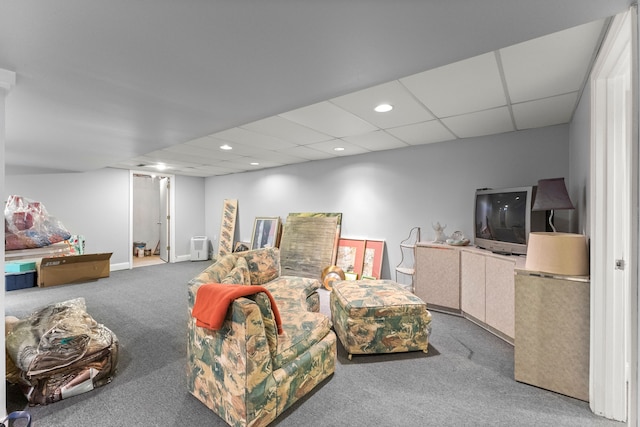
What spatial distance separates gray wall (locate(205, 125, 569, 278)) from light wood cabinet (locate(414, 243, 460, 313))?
1.94 feet

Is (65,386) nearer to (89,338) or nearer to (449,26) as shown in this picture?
(89,338)

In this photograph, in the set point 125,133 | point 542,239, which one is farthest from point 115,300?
point 542,239

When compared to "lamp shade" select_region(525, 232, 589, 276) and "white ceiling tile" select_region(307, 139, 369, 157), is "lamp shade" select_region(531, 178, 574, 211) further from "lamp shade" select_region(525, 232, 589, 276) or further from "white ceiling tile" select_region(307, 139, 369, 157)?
"white ceiling tile" select_region(307, 139, 369, 157)

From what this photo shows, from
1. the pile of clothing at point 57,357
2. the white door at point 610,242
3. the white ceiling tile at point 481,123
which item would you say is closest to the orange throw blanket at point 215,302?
the pile of clothing at point 57,357

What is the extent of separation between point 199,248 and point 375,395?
6530mm

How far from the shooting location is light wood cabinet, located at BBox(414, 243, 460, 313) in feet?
11.5

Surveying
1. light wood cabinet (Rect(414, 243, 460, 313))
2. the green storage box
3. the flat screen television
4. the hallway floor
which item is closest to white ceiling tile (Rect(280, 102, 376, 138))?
the flat screen television

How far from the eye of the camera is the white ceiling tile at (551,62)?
159 centimetres

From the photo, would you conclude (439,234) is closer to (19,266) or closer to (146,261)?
(19,266)

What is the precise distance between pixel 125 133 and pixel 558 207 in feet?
13.5

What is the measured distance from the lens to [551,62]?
186 centimetres

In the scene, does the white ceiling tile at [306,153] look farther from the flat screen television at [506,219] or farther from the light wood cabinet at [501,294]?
the light wood cabinet at [501,294]

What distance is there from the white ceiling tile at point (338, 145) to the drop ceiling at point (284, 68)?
2.06 feet

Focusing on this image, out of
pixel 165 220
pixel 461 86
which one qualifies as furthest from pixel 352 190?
pixel 165 220
